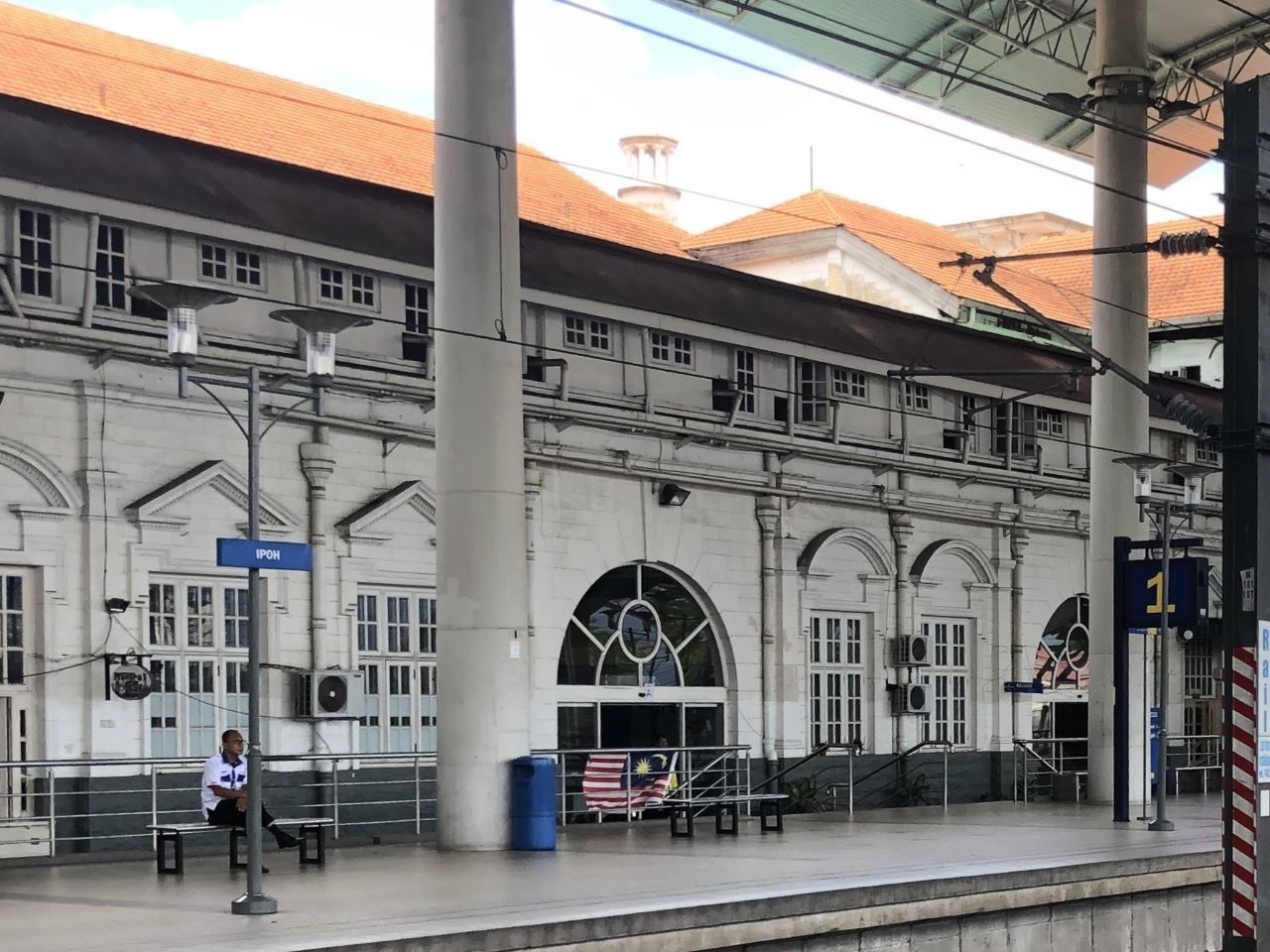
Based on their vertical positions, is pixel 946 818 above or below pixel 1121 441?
below

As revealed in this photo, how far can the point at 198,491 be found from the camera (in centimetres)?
2236

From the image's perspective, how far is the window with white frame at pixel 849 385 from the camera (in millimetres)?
31594

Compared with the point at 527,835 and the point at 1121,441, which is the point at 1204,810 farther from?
the point at 527,835

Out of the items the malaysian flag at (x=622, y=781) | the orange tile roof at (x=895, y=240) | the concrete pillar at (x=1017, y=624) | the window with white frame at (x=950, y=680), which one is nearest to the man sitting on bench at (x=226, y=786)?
the malaysian flag at (x=622, y=781)

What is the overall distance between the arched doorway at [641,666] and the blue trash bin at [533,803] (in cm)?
598

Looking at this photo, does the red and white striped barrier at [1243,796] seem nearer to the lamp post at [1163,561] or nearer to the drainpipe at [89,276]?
the lamp post at [1163,561]

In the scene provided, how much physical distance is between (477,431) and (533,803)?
384 centimetres

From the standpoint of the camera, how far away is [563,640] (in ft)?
87.8

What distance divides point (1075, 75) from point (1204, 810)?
14.2 metres

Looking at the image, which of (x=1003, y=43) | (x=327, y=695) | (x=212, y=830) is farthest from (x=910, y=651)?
(x=212, y=830)

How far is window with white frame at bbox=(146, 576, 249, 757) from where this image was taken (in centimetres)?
2206

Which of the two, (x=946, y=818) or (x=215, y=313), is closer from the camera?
(x=215, y=313)

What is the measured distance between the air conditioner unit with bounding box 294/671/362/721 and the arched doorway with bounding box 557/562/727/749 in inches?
148

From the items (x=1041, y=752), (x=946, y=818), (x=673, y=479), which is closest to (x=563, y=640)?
(x=673, y=479)
